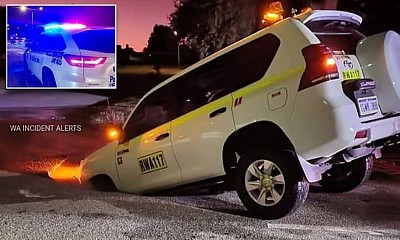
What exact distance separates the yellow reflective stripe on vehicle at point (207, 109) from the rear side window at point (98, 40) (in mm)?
3478

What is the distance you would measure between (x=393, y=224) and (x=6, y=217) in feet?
13.0

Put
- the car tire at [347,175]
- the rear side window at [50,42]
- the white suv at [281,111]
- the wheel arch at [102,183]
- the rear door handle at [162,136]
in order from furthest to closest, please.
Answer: the rear side window at [50,42], the wheel arch at [102,183], the car tire at [347,175], the rear door handle at [162,136], the white suv at [281,111]

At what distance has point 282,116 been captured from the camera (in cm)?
612

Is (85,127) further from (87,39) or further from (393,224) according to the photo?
(393,224)

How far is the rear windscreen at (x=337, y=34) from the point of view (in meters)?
6.52

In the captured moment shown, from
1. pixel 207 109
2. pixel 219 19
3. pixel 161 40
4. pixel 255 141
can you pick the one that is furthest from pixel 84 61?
pixel 255 141

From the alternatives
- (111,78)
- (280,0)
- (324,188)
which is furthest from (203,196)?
(280,0)

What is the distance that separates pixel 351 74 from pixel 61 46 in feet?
18.4

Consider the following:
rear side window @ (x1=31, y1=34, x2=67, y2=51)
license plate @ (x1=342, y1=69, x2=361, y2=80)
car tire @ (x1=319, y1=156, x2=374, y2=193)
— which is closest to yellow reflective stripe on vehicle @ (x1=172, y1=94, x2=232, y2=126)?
license plate @ (x1=342, y1=69, x2=361, y2=80)

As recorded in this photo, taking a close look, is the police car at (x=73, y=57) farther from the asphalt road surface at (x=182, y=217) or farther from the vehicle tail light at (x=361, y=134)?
the vehicle tail light at (x=361, y=134)

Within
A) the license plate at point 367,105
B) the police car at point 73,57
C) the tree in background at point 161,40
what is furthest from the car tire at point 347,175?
the police car at point 73,57

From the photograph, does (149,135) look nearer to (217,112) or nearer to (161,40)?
(217,112)

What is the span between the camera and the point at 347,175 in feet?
26.6

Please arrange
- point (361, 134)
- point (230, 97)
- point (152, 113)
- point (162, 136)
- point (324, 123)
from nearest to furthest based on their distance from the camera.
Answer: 1. point (324, 123)
2. point (361, 134)
3. point (230, 97)
4. point (162, 136)
5. point (152, 113)
